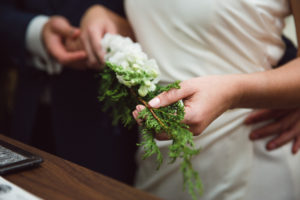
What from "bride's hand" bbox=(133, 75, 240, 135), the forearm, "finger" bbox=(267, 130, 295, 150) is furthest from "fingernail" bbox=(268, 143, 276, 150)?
"bride's hand" bbox=(133, 75, 240, 135)

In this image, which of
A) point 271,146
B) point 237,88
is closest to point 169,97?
point 237,88

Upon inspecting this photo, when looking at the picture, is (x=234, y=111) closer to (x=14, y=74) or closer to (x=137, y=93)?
(x=137, y=93)

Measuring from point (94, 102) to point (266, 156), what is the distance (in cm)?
74

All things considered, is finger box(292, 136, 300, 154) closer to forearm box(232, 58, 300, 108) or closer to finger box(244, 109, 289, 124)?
finger box(244, 109, 289, 124)

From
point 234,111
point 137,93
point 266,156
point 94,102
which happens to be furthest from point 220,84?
point 94,102

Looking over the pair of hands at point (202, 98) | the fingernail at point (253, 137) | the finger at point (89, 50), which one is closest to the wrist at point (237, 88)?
the pair of hands at point (202, 98)

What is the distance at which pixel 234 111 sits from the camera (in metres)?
0.95

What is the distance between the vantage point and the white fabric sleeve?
138 cm

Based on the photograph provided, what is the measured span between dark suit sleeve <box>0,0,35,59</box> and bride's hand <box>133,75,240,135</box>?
1075mm

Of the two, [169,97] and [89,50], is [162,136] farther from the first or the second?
[89,50]

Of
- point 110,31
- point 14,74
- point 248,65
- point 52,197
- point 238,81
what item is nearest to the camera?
point 52,197

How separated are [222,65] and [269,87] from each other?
22 cm

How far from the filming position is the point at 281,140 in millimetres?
964

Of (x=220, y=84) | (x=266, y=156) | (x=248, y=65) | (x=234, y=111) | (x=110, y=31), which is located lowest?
(x=266, y=156)
